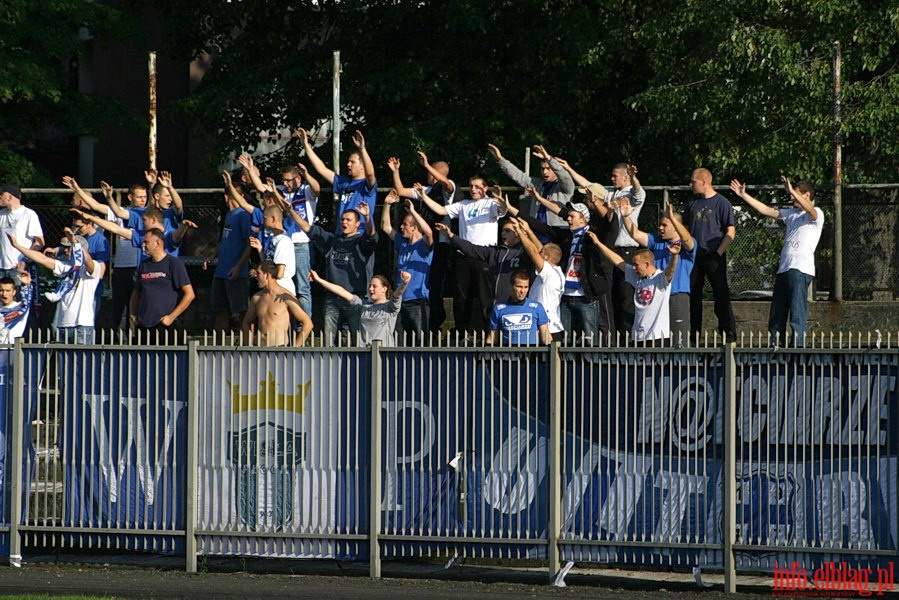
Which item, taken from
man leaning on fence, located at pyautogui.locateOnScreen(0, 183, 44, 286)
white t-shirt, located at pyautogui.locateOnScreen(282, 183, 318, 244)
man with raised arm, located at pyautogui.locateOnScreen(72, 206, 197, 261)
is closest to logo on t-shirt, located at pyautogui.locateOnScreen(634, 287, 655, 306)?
white t-shirt, located at pyautogui.locateOnScreen(282, 183, 318, 244)

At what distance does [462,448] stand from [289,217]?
→ 5.79m

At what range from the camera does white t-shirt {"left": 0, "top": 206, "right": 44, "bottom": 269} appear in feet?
50.8

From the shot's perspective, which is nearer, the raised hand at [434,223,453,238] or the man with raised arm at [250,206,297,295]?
the raised hand at [434,223,453,238]

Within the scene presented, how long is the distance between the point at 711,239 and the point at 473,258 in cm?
245

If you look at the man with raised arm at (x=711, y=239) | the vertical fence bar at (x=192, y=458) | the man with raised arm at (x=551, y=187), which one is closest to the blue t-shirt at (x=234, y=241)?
the man with raised arm at (x=551, y=187)

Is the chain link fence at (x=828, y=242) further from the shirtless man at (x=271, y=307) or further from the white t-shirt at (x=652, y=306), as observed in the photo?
the shirtless man at (x=271, y=307)

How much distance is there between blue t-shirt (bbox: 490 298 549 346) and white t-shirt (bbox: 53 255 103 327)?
463 centimetres

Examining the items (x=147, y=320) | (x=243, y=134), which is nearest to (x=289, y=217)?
(x=147, y=320)

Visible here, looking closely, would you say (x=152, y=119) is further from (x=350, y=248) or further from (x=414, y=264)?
(x=414, y=264)

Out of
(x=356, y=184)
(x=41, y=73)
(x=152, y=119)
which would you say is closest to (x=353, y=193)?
(x=356, y=184)

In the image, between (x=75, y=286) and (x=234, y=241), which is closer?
(x=75, y=286)

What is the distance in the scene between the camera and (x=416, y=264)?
14.5m

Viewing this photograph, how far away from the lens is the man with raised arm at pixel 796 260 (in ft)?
46.2

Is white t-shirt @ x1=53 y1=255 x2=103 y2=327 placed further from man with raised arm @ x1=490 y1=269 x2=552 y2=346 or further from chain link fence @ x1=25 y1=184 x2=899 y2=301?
man with raised arm @ x1=490 y1=269 x2=552 y2=346
